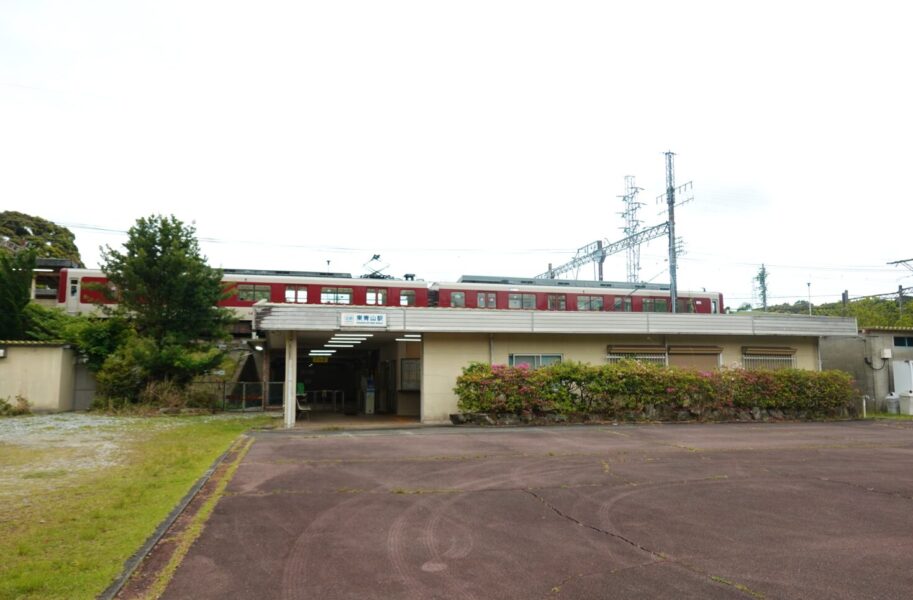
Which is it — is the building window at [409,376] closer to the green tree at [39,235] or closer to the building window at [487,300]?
the building window at [487,300]

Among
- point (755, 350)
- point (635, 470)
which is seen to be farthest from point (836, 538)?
point (755, 350)

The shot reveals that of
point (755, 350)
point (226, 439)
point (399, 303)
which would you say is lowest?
point (226, 439)

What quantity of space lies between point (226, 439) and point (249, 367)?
18.2 metres

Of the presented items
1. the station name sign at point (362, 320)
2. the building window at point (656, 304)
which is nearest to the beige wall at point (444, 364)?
the station name sign at point (362, 320)

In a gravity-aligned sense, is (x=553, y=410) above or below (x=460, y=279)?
below

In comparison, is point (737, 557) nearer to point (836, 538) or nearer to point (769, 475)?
point (836, 538)

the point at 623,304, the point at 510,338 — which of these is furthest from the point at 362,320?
the point at 623,304

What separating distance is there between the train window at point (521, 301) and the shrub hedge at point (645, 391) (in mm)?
11776

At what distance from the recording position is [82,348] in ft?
71.7

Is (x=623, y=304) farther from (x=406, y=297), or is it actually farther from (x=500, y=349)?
(x=500, y=349)

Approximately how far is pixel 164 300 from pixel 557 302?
17.4 metres

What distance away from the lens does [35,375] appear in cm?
2058

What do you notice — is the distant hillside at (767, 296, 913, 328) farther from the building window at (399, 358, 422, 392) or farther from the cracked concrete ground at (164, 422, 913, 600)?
the cracked concrete ground at (164, 422, 913, 600)

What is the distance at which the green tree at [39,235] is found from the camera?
2015 inches
